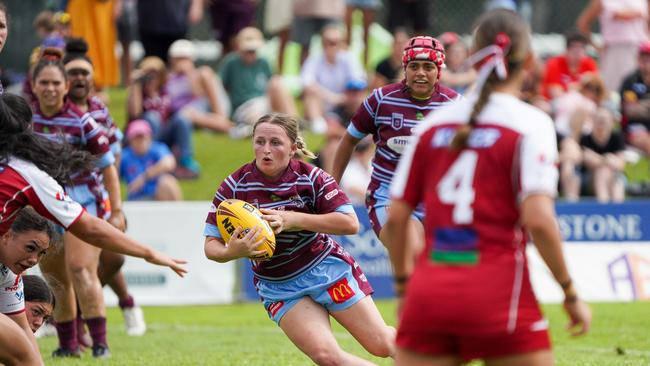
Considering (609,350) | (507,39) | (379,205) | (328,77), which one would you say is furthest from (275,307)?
(328,77)

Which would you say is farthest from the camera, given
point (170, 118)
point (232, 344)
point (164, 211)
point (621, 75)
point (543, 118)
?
point (621, 75)

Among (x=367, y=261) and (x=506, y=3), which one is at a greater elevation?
(x=506, y=3)

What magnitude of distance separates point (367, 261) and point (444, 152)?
9.60m

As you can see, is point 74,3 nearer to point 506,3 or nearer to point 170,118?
point 170,118

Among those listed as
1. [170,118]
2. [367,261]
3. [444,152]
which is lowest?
[367,261]

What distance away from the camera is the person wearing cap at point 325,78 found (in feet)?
58.1

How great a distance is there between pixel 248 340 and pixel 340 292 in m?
4.12

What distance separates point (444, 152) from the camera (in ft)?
14.6

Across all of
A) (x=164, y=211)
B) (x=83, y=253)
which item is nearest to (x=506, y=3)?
(x=164, y=211)

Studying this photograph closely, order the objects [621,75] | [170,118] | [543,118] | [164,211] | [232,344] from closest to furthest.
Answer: [543,118] → [232,344] → [164,211] → [170,118] → [621,75]

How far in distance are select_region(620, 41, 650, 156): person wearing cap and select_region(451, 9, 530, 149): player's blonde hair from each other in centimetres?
1245

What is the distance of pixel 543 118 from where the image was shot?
4.43m

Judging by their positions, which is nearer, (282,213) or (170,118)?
(282,213)

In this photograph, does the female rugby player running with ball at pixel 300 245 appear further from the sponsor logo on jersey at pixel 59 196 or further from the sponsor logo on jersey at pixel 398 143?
the sponsor logo on jersey at pixel 398 143
